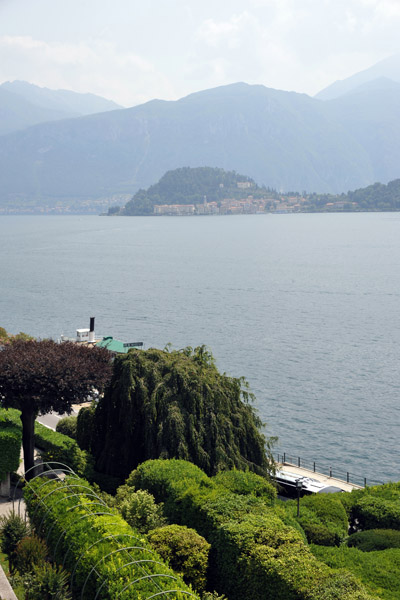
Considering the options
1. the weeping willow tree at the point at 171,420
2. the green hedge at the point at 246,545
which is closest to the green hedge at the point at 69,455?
the weeping willow tree at the point at 171,420

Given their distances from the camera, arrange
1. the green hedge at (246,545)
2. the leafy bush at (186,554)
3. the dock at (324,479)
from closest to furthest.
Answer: the green hedge at (246,545) → the leafy bush at (186,554) → the dock at (324,479)

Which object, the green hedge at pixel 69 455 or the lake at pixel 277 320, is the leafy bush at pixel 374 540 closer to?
the green hedge at pixel 69 455

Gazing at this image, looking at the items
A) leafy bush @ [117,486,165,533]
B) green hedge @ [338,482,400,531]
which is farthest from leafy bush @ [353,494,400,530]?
leafy bush @ [117,486,165,533]

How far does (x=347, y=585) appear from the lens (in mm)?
14344

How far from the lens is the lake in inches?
2115

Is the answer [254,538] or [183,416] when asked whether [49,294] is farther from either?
[254,538]

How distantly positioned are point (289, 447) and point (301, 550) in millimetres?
32879

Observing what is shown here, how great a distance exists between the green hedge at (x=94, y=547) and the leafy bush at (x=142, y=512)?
103 centimetres

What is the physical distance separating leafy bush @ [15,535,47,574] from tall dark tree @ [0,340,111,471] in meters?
Result: 8.42

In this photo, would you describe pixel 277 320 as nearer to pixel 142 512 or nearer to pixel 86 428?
pixel 86 428

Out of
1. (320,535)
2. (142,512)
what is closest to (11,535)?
(142,512)

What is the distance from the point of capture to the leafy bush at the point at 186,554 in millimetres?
17094

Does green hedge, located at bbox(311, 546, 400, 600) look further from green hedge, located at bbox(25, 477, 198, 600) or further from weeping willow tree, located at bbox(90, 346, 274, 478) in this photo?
weeping willow tree, located at bbox(90, 346, 274, 478)

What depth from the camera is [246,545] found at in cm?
1666
